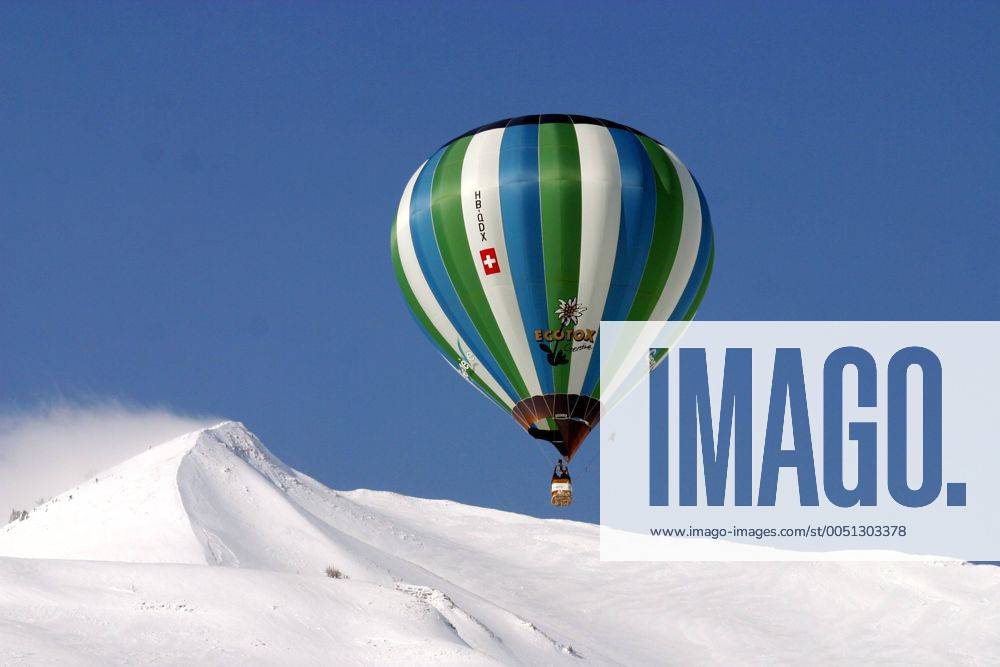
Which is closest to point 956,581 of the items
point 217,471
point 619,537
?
point 619,537

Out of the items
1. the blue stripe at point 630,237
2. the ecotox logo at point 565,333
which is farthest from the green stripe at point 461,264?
the blue stripe at point 630,237

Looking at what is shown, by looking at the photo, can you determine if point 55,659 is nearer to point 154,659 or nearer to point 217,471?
point 154,659

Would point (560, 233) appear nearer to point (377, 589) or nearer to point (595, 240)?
point (595, 240)

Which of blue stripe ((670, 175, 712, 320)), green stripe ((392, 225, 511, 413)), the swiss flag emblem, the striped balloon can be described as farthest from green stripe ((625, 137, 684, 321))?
green stripe ((392, 225, 511, 413))

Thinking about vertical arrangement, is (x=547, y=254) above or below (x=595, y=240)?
below

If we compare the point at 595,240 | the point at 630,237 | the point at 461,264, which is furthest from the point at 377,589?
the point at 630,237

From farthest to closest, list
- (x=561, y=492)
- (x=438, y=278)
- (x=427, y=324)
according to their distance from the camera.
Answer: (x=427, y=324) → (x=438, y=278) → (x=561, y=492)

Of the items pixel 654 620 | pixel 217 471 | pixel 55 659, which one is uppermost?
pixel 217 471
